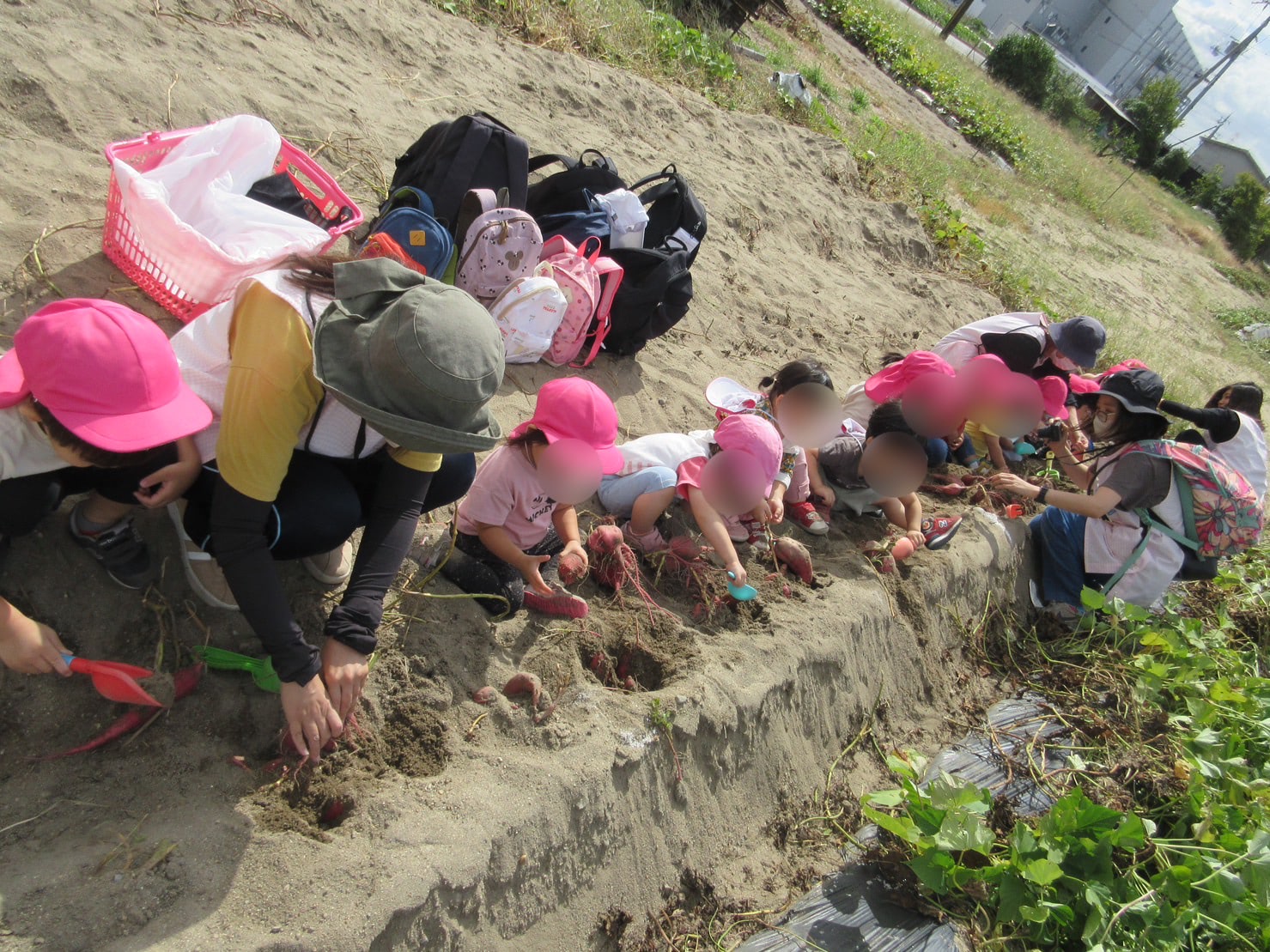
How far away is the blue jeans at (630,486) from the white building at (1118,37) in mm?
50097

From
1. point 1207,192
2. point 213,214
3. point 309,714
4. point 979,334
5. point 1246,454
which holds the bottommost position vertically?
point 309,714

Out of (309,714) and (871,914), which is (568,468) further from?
(871,914)

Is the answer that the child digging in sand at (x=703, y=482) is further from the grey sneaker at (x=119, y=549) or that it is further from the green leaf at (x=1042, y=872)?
the grey sneaker at (x=119, y=549)

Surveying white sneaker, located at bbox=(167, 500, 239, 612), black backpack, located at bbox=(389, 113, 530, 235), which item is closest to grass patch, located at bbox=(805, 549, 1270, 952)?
white sneaker, located at bbox=(167, 500, 239, 612)

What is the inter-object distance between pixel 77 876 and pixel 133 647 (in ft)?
2.04

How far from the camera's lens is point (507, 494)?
2.43 metres

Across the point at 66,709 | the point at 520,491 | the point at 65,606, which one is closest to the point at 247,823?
the point at 66,709

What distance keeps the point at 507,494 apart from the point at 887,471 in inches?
75.0

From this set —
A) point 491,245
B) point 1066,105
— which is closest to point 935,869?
point 491,245

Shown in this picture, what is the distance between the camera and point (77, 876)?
1.47 metres

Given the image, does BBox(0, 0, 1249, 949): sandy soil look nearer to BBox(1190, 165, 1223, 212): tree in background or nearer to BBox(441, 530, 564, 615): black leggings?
BBox(441, 530, 564, 615): black leggings

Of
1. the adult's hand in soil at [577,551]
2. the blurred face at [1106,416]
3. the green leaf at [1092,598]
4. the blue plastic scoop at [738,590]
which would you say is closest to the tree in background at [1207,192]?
the blurred face at [1106,416]

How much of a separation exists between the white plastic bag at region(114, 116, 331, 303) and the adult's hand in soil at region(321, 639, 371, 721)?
123 cm

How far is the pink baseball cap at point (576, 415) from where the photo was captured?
2297 millimetres
